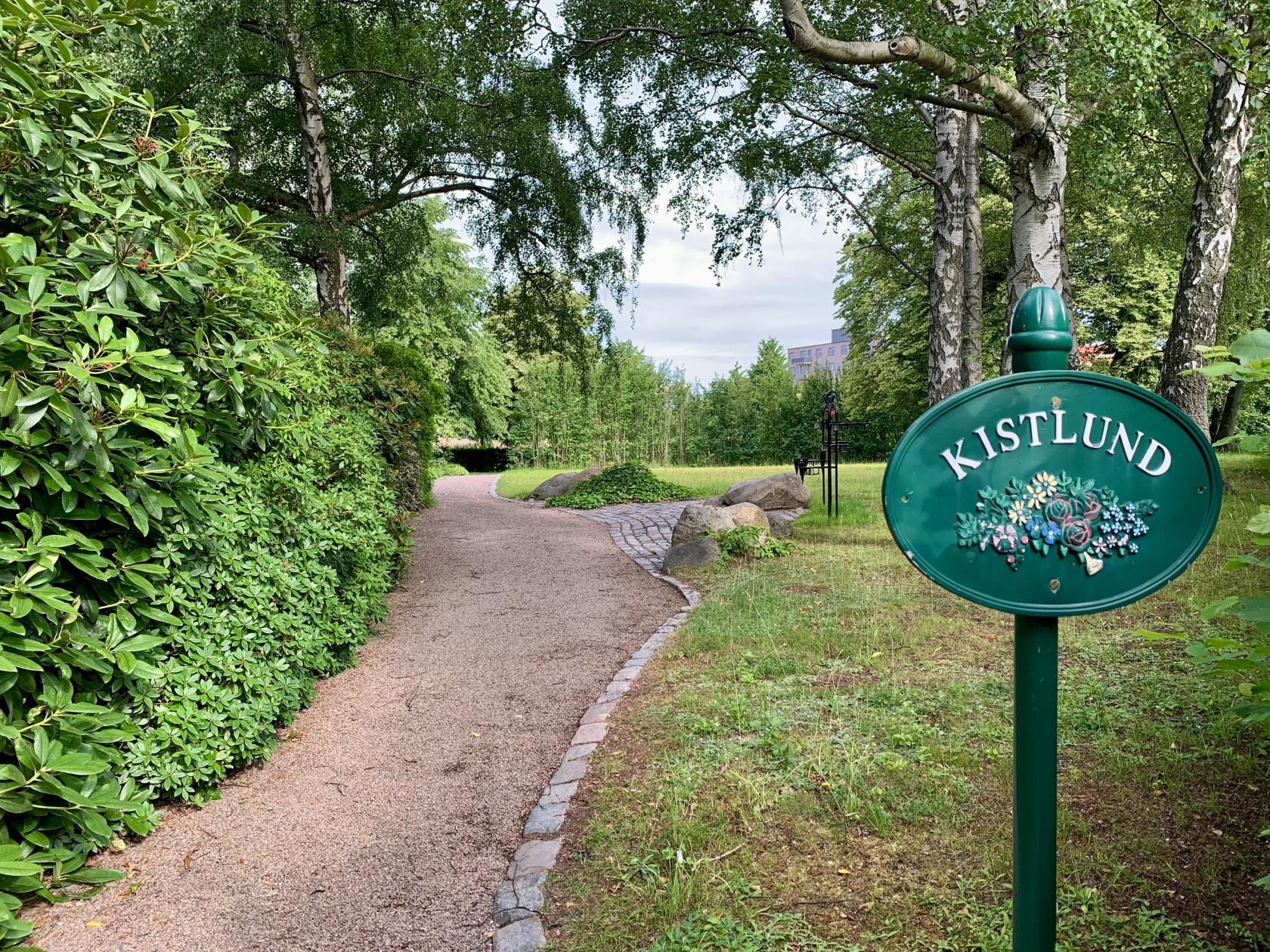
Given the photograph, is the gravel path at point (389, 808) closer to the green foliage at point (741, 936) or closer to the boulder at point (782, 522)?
the green foliage at point (741, 936)

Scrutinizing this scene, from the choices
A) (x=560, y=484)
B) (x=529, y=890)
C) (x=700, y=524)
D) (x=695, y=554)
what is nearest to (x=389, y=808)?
(x=529, y=890)

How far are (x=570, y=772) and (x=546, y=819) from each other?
0.39 metres

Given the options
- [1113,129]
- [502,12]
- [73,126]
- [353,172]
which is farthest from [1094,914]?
[353,172]

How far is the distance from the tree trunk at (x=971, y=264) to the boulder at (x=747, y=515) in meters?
2.69

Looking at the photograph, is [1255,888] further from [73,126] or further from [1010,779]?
[73,126]

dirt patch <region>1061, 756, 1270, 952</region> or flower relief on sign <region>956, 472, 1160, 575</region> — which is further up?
flower relief on sign <region>956, 472, 1160, 575</region>

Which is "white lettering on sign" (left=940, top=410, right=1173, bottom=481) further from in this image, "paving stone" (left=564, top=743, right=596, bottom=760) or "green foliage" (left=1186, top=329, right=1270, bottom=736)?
"paving stone" (left=564, top=743, right=596, bottom=760)

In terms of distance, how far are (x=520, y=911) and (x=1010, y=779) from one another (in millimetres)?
1907

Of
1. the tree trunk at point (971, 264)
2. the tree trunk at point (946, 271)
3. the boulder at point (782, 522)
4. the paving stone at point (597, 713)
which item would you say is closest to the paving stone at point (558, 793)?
the paving stone at point (597, 713)

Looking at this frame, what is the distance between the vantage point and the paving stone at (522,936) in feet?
7.43

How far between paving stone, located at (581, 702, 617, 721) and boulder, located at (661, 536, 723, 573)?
363 centimetres

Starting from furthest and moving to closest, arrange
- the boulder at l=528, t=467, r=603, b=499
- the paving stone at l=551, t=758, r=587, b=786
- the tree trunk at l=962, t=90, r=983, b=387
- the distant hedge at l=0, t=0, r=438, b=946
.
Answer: the boulder at l=528, t=467, r=603, b=499, the tree trunk at l=962, t=90, r=983, b=387, the paving stone at l=551, t=758, r=587, b=786, the distant hedge at l=0, t=0, r=438, b=946

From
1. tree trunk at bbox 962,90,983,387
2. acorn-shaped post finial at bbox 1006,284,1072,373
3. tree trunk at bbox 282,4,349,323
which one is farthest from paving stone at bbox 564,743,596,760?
tree trunk at bbox 282,4,349,323

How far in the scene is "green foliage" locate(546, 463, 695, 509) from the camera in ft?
46.2
